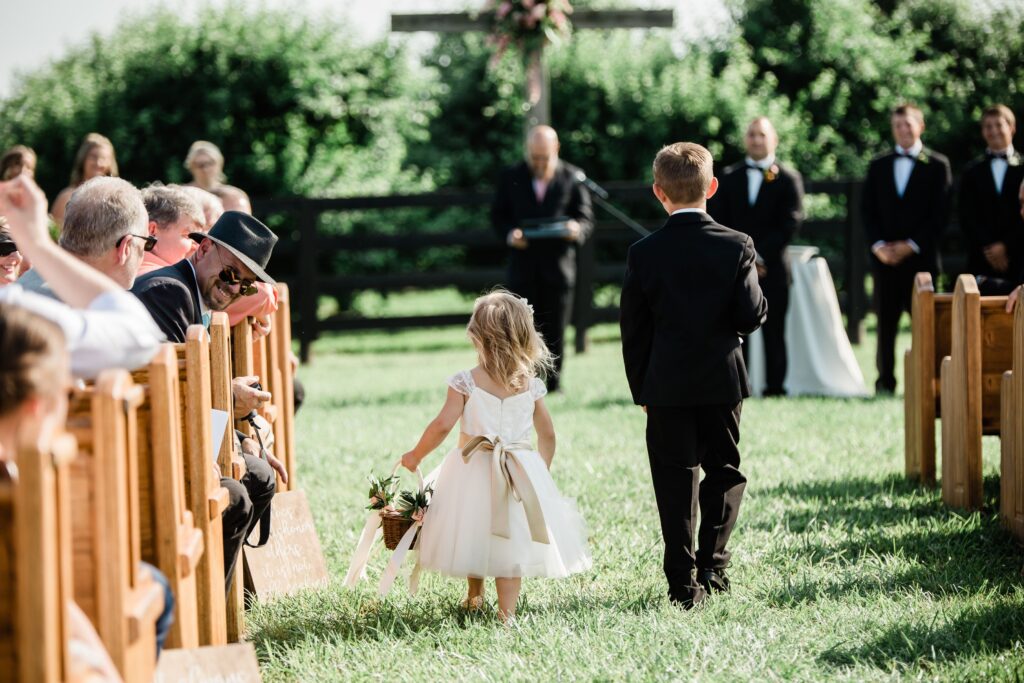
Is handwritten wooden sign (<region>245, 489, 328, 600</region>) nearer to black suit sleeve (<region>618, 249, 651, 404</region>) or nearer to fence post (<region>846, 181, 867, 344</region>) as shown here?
black suit sleeve (<region>618, 249, 651, 404</region>)

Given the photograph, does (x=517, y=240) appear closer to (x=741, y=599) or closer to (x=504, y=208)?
(x=504, y=208)

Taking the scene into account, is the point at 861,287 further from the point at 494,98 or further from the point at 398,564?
the point at 398,564

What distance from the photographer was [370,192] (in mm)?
18891

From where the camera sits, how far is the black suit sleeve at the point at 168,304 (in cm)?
402

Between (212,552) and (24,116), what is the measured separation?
1686 cm

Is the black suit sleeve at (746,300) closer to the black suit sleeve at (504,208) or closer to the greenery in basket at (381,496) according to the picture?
the greenery in basket at (381,496)

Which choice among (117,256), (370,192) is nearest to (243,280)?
(117,256)

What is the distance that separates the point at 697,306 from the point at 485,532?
1126mm

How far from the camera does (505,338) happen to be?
4.57 meters

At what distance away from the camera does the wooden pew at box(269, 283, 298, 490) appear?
568 centimetres

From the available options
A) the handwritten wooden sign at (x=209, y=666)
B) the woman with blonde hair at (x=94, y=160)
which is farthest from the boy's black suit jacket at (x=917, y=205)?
the handwritten wooden sign at (x=209, y=666)

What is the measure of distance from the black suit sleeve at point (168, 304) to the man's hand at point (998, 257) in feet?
21.4

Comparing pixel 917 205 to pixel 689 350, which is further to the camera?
pixel 917 205

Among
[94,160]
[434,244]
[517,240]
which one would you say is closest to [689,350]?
[94,160]
